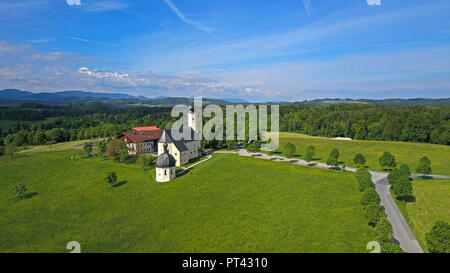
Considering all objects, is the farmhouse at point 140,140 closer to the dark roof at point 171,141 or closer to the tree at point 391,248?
the dark roof at point 171,141

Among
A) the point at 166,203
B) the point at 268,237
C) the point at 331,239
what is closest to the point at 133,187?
the point at 166,203

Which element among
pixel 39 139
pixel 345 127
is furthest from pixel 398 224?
pixel 39 139

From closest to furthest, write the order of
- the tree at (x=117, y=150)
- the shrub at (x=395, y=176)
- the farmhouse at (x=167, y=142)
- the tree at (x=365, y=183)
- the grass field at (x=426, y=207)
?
the grass field at (x=426, y=207) → the tree at (x=365, y=183) → the shrub at (x=395, y=176) → the farmhouse at (x=167, y=142) → the tree at (x=117, y=150)

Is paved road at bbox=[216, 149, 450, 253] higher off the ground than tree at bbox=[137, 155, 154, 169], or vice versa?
tree at bbox=[137, 155, 154, 169]

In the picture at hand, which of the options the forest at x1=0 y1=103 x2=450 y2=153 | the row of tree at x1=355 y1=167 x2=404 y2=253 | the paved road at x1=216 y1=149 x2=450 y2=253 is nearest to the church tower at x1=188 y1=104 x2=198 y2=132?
the forest at x1=0 y1=103 x2=450 y2=153

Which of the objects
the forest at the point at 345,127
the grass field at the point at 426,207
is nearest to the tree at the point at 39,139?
the forest at the point at 345,127

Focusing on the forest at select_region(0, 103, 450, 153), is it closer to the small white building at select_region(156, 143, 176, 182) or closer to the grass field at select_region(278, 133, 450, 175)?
the grass field at select_region(278, 133, 450, 175)

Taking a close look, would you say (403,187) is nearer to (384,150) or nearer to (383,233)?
(383,233)
